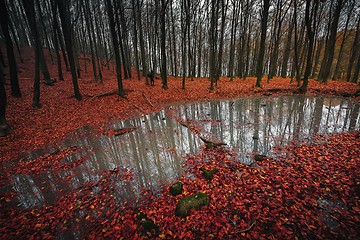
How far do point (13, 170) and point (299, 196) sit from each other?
337 inches

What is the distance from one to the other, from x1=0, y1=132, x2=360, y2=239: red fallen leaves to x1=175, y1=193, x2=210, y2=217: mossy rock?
11 centimetres

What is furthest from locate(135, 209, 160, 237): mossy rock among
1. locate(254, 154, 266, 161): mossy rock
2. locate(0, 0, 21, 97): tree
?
locate(0, 0, 21, 97): tree

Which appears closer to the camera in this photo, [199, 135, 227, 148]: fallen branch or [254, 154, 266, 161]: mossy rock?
[254, 154, 266, 161]: mossy rock

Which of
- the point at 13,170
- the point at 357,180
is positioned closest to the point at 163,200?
the point at 357,180

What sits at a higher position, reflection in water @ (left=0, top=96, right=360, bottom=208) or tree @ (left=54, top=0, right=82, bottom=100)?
tree @ (left=54, top=0, right=82, bottom=100)

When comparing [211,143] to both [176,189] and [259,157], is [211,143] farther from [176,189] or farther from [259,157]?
[176,189]

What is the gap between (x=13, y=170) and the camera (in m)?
5.31

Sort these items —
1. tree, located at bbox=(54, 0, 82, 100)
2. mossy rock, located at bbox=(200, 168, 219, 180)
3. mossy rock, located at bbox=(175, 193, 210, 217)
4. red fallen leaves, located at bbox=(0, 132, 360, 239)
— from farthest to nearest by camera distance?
tree, located at bbox=(54, 0, 82, 100), mossy rock, located at bbox=(200, 168, 219, 180), mossy rock, located at bbox=(175, 193, 210, 217), red fallen leaves, located at bbox=(0, 132, 360, 239)

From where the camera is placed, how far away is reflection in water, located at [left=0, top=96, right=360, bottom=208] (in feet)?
15.1

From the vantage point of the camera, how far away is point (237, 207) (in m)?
3.54

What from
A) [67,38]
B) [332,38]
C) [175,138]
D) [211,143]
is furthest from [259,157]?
[332,38]

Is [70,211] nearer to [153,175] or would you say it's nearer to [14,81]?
[153,175]

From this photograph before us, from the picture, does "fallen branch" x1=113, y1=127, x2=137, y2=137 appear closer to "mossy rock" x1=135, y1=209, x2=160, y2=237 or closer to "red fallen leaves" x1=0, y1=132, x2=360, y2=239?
Result: "red fallen leaves" x1=0, y1=132, x2=360, y2=239

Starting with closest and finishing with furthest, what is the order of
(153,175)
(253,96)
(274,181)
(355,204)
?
1. (355,204)
2. (274,181)
3. (153,175)
4. (253,96)
